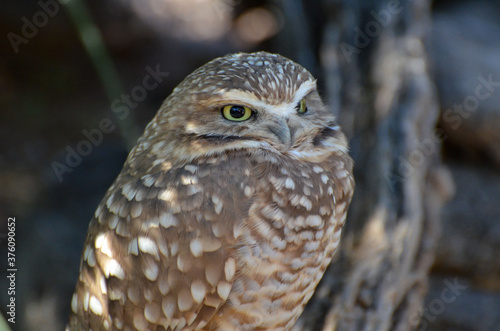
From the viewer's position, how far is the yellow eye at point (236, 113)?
6.84ft

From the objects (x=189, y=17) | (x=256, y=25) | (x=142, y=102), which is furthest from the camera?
(x=189, y=17)

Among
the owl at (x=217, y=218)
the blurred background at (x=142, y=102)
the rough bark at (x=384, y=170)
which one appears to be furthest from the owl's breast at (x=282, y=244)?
the blurred background at (x=142, y=102)

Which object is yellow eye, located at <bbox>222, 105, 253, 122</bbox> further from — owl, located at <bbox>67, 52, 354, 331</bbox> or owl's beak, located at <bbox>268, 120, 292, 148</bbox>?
owl's beak, located at <bbox>268, 120, 292, 148</bbox>

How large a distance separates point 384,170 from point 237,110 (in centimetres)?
129

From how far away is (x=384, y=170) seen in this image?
3.03 metres

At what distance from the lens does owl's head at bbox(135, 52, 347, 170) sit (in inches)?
81.4

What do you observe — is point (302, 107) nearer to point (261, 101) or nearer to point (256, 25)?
point (261, 101)

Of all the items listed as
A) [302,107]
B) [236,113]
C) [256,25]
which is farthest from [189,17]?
[236,113]

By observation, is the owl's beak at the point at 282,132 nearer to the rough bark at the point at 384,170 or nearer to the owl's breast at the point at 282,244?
the owl's breast at the point at 282,244

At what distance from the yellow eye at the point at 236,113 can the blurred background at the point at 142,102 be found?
131 centimetres

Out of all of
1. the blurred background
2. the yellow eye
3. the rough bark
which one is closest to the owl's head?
the yellow eye

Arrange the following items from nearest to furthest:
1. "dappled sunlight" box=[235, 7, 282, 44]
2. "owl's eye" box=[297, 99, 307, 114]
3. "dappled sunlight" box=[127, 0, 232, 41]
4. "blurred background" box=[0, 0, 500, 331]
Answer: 1. "owl's eye" box=[297, 99, 307, 114]
2. "blurred background" box=[0, 0, 500, 331]
3. "dappled sunlight" box=[127, 0, 232, 41]
4. "dappled sunlight" box=[235, 7, 282, 44]

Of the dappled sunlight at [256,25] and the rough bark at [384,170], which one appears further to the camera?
the dappled sunlight at [256,25]

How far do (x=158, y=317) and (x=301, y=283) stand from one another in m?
0.62
